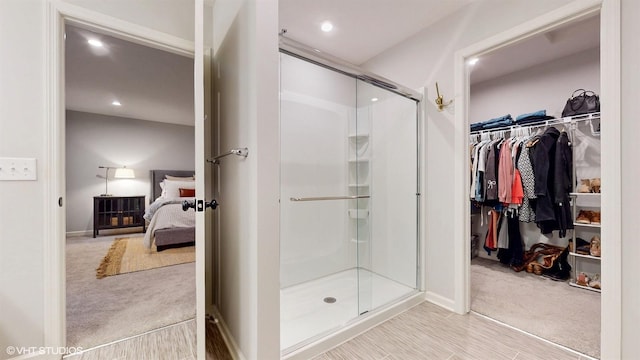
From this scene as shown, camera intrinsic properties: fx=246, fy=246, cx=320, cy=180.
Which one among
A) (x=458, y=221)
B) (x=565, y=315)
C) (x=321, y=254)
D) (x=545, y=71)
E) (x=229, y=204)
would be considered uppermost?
(x=545, y=71)

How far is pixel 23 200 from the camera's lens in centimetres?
135

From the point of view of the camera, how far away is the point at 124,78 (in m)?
3.49

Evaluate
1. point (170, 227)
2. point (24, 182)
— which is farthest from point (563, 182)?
point (170, 227)

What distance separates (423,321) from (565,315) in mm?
1173

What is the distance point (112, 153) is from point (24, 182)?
14.9ft

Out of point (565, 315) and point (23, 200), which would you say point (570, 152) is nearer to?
point (565, 315)

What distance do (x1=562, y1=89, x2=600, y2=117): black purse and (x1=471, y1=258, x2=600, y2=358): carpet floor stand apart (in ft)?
6.10

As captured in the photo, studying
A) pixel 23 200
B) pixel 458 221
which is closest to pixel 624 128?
pixel 458 221

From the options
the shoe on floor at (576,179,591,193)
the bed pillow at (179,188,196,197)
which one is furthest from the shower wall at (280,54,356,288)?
the bed pillow at (179,188,196,197)

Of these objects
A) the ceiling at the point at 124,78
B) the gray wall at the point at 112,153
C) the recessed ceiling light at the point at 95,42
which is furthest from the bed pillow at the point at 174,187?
the recessed ceiling light at the point at 95,42

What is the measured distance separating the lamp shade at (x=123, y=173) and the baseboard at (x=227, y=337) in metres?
→ 4.49

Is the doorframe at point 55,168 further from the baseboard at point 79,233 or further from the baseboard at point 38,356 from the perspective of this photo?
the baseboard at point 79,233

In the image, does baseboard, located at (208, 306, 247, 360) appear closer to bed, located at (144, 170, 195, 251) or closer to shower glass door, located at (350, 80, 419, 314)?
shower glass door, located at (350, 80, 419, 314)

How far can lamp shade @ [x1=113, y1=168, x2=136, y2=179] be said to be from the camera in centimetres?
495
